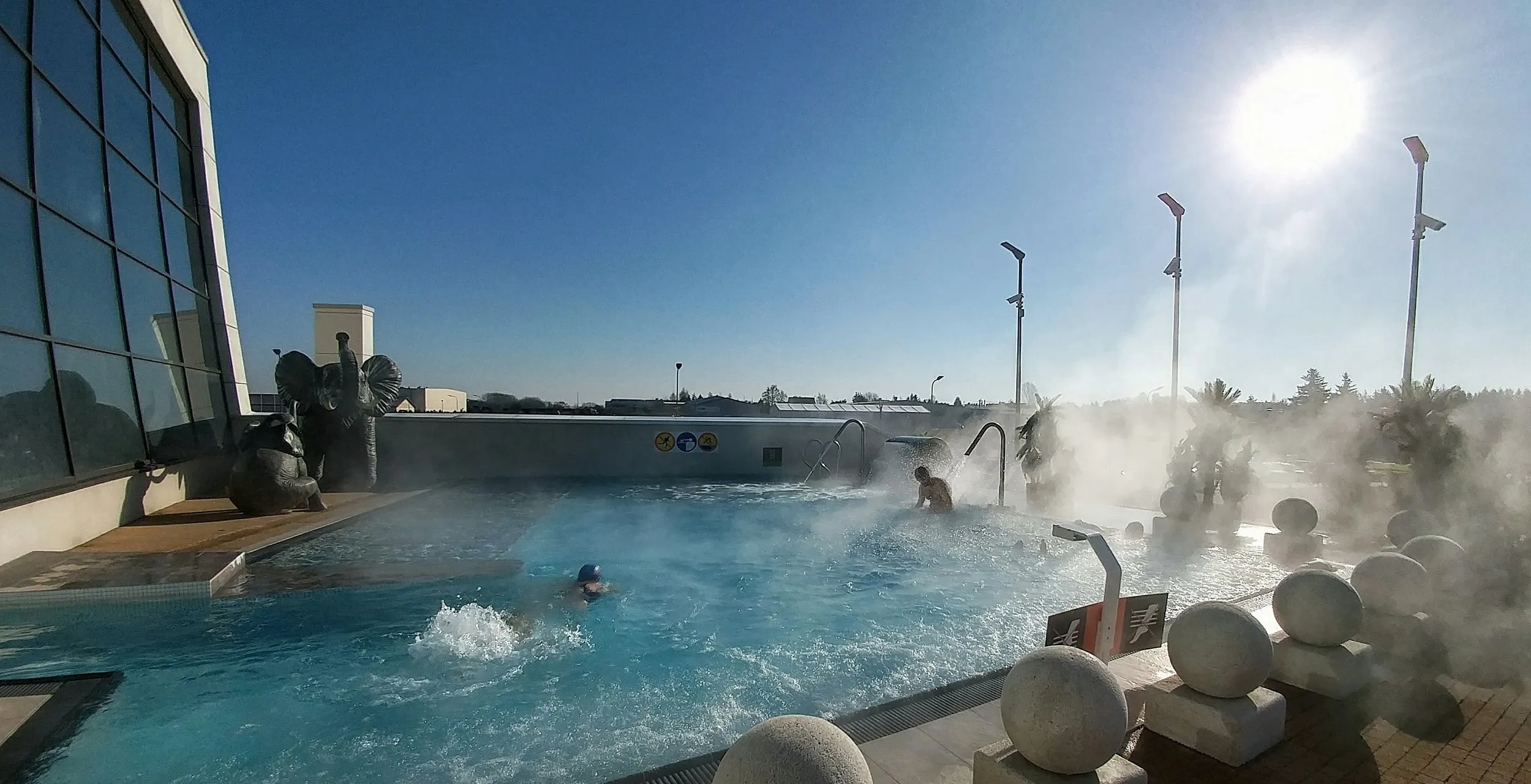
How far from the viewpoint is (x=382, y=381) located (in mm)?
15172

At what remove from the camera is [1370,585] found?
5.42m

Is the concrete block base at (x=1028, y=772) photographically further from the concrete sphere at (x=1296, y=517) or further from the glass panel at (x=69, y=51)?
the glass panel at (x=69, y=51)

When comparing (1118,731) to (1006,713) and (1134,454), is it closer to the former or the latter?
(1006,713)

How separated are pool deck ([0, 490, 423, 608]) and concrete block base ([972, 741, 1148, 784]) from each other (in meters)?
8.31

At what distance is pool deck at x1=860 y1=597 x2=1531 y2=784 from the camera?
3457 mm

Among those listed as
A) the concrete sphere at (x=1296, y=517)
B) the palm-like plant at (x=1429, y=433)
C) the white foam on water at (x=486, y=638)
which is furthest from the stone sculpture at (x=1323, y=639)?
the palm-like plant at (x=1429, y=433)

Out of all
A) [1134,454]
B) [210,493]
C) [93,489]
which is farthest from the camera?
[1134,454]

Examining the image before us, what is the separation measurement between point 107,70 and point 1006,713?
18364mm

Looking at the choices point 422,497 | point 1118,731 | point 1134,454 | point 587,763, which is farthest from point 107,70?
point 1134,454

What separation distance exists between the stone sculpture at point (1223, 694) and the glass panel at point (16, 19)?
1674 centimetres

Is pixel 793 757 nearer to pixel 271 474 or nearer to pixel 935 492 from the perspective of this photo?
pixel 935 492

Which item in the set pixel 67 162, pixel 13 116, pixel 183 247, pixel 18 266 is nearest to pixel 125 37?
pixel 67 162

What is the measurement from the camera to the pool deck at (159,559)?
22.8 feet

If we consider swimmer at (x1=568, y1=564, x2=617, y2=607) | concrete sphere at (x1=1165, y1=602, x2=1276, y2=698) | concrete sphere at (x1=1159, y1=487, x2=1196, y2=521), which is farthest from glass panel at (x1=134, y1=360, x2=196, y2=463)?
concrete sphere at (x1=1159, y1=487, x2=1196, y2=521)
